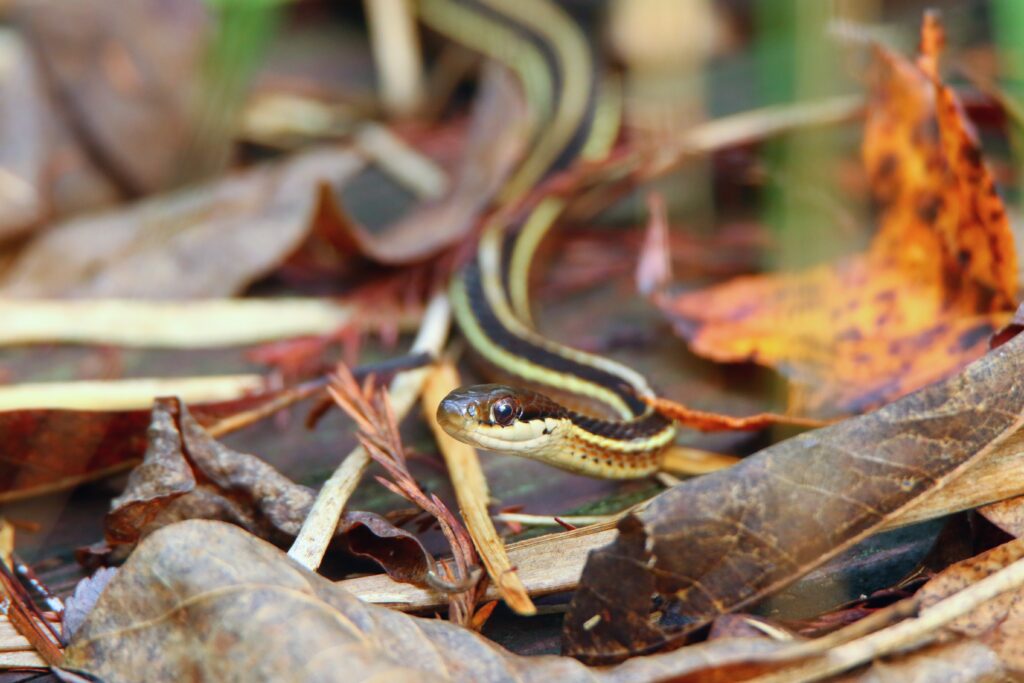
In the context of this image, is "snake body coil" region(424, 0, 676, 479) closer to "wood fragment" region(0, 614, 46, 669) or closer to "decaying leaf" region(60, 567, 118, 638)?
"decaying leaf" region(60, 567, 118, 638)

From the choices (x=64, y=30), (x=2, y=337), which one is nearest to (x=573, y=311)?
(x=2, y=337)

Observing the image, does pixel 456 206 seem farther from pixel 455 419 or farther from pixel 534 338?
pixel 455 419

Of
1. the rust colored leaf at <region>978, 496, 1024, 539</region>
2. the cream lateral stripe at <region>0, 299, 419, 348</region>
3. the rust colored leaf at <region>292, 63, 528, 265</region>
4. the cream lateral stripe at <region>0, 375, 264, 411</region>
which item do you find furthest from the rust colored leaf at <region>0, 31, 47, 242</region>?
the rust colored leaf at <region>978, 496, 1024, 539</region>

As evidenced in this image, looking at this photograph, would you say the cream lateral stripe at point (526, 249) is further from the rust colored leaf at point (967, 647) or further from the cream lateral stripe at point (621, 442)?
the rust colored leaf at point (967, 647)

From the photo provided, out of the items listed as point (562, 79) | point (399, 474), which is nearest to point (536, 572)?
point (399, 474)

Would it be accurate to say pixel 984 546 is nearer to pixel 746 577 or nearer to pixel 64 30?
pixel 746 577

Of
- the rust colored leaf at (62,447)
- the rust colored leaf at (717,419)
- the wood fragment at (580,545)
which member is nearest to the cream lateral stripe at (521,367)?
the rust colored leaf at (717,419)
